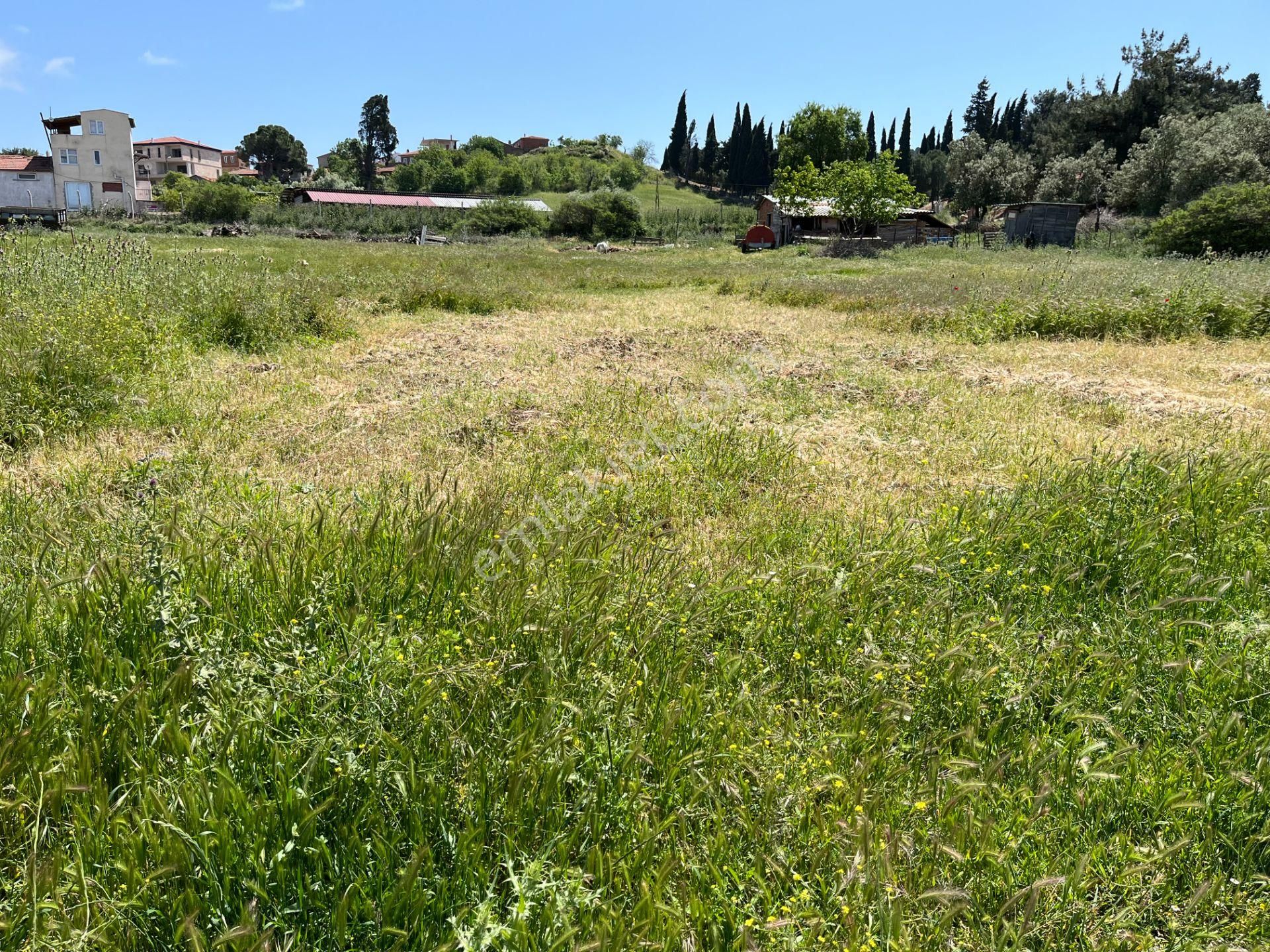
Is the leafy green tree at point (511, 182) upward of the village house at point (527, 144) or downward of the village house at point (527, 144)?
downward

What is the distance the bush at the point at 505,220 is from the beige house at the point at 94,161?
30626 mm

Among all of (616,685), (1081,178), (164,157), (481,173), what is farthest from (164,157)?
(616,685)

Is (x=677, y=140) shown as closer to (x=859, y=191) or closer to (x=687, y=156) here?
(x=687, y=156)

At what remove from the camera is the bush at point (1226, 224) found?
31.2 m

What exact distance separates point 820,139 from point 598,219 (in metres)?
43.9

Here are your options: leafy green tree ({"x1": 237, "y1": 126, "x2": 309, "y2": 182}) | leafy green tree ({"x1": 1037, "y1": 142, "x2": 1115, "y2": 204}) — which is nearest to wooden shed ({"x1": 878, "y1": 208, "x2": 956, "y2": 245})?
leafy green tree ({"x1": 1037, "y1": 142, "x2": 1115, "y2": 204})

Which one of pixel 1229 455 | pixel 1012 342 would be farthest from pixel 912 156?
pixel 1229 455

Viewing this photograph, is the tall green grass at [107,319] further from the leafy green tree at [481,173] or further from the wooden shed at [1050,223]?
the leafy green tree at [481,173]

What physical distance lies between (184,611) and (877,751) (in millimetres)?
2566

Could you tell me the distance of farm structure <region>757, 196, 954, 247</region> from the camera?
202 ft

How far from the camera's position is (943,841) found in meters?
2.30

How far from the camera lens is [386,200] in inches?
2970

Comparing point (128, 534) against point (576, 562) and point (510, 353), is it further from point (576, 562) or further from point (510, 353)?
point (510, 353)

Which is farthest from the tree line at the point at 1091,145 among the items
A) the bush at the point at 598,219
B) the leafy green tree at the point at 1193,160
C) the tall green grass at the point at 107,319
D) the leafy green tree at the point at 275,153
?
the leafy green tree at the point at 275,153
